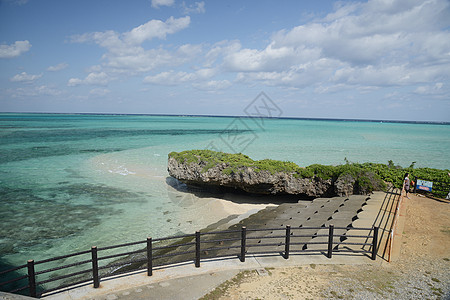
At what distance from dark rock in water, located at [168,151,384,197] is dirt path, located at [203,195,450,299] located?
8989mm

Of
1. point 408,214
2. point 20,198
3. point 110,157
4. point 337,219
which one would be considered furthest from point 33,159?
point 408,214

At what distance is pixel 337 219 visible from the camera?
13.1 m

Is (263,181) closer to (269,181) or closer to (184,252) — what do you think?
(269,181)

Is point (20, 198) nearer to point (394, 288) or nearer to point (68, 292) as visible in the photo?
point (68, 292)

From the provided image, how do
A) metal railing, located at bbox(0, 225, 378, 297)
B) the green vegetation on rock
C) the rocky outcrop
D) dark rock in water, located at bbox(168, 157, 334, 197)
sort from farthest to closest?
dark rock in water, located at bbox(168, 157, 334, 197)
the rocky outcrop
the green vegetation on rock
metal railing, located at bbox(0, 225, 378, 297)

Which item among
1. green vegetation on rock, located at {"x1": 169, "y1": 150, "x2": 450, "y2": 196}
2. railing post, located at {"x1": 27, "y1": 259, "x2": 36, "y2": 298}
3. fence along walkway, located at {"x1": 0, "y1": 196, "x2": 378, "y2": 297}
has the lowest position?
fence along walkway, located at {"x1": 0, "y1": 196, "x2": 378, "y2": 297}

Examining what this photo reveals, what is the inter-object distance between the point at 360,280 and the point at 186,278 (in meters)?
5.19

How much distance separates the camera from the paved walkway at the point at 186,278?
279 inches

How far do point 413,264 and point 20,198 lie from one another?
26241 millimetres

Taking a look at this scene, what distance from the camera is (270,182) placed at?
20.1 metres

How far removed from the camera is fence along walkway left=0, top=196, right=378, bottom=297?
27.7 feet

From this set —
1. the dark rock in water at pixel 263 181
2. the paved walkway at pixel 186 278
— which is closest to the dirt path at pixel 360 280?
the paved walkway at pixel 186 278

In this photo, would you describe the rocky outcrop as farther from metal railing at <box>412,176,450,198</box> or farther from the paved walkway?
the paved walkway

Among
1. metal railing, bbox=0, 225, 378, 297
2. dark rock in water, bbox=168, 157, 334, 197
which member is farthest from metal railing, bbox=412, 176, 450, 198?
metal railing, bbox=0, 225, 378, 297
